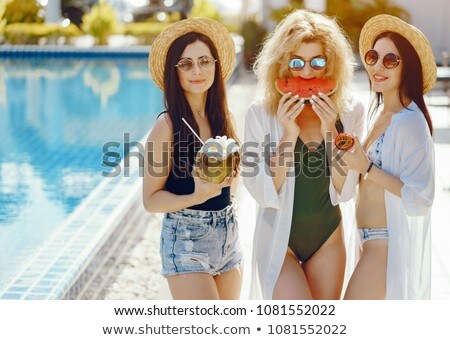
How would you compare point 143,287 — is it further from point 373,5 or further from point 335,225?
point 373,5

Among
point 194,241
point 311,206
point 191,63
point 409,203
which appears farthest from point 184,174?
point 409,203

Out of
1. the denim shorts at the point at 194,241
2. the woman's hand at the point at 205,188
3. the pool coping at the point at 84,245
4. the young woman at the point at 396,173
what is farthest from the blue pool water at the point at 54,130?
the young woman at the point at 396,173

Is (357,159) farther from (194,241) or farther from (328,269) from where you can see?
(194,241)

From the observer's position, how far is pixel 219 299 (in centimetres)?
312

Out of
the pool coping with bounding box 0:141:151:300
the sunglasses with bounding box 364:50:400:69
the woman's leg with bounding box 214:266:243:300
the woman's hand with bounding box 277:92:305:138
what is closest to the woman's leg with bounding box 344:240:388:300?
the woman's leg with bounding box 214:266:243:300

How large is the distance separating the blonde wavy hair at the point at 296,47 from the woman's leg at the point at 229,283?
781mm

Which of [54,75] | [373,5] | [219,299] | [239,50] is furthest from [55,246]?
[373,5]

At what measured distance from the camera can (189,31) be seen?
10.2 ft

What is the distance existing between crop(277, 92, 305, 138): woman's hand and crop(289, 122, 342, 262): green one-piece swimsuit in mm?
134

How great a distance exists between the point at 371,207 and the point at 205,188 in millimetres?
793

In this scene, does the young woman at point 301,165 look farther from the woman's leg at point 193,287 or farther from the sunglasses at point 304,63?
the woman's leg at point 193,287

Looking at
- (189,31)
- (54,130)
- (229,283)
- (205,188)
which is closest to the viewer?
(205,188)

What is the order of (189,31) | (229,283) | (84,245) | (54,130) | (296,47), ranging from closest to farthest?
(296,47), (189,31), (229,283), (84,245), (54,130)

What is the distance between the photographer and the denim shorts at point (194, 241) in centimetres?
306
